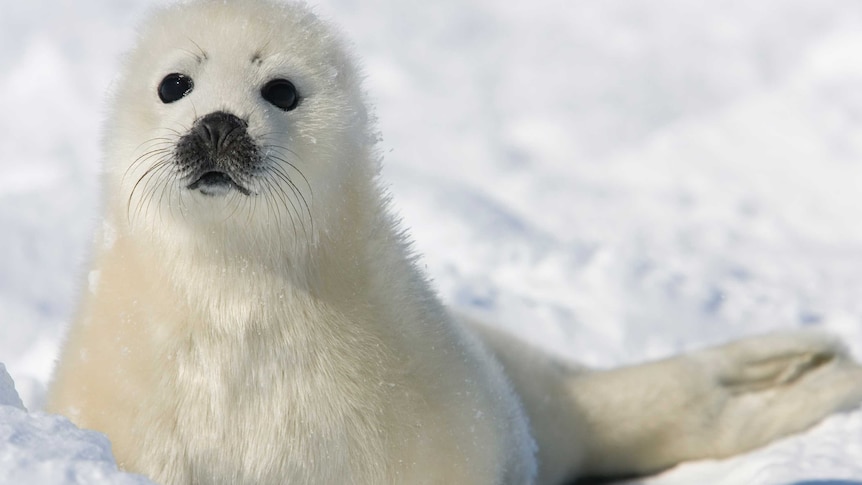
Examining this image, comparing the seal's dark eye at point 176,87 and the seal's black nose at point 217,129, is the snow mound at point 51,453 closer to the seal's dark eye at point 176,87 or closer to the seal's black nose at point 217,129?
the seal's black nose at point 217,129

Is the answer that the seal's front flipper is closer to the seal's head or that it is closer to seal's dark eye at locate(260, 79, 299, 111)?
the seal's head

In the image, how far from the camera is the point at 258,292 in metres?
2.58

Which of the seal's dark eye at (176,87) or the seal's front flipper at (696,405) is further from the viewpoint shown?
the seal's front flipper at (696,405)

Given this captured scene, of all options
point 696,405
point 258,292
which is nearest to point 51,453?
point 258,292

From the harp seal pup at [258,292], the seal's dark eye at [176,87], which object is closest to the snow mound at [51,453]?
the harp seal pup at [258,292]

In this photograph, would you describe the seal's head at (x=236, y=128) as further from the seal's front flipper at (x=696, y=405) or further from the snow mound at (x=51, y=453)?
the seal's front flipper at (x=696, y=405)

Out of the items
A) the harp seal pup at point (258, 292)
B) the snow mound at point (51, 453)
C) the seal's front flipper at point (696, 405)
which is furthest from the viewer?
the seal's front flipper at point (696, 405)

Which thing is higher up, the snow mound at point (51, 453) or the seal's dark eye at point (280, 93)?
the seal's dark eye at point (280, 93)

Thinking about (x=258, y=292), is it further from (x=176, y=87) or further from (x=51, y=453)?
(x=51, y=453)

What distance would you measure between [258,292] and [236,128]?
39 centimetres

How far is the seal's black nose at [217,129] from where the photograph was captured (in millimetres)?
2398

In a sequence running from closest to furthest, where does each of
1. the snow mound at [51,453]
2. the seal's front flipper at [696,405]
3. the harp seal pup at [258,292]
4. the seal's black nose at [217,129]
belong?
the snow mound at [51,453], the seal's black nose at [217,129], the harp seal pup at [258,292], the seal's front flipper at [696,405]

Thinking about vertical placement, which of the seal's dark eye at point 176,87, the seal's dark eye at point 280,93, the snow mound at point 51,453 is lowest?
the snow mound at point 51,453

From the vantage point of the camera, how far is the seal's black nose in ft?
7.87
